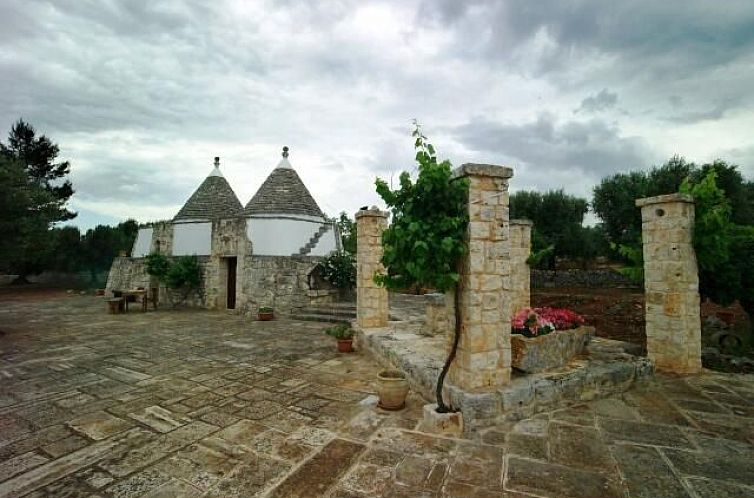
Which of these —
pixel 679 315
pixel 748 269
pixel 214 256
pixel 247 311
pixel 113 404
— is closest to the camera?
pixel 113 404

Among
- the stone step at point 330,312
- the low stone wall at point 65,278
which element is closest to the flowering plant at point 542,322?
the stone step at point 330,312

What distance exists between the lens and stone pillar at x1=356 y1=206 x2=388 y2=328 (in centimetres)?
705

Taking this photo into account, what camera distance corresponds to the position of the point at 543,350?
13.4 feet

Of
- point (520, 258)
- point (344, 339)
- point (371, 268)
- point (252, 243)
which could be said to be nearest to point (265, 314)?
point (252, 243)

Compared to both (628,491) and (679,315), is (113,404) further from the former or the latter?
(679,315)

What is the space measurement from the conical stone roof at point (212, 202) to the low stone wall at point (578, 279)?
1694cm

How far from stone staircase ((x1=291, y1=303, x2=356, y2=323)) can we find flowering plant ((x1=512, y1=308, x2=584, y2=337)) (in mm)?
6089

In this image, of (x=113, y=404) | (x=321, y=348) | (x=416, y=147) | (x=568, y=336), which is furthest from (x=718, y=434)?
(x=113, y=404)

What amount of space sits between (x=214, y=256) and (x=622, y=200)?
2015cm

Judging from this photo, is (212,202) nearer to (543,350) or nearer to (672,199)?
(543,350)

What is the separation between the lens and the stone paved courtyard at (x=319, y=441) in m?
2.53

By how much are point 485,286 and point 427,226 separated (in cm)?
87

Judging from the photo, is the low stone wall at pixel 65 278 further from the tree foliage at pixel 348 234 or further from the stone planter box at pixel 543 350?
the stone planter box at pixel 543 350

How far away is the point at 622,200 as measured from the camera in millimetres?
18312
